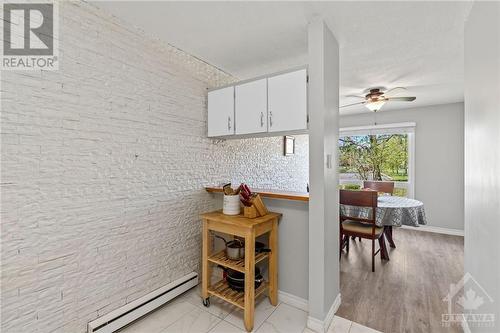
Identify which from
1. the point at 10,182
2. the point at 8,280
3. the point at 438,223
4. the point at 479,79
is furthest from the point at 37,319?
the point at 438,223

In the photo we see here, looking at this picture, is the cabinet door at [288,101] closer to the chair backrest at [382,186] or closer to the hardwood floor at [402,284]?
the hardwood floor at [402,284]

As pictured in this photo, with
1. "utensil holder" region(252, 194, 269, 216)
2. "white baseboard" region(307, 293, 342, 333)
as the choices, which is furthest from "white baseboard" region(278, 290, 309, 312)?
"utensil holder" region(252, 194, 269, 216)

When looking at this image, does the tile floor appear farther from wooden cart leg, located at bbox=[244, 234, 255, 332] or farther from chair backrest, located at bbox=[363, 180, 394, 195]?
chair backrest, located at bbox=[363, 180, 394, 195]

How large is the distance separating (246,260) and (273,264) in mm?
365

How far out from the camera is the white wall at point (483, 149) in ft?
3.59

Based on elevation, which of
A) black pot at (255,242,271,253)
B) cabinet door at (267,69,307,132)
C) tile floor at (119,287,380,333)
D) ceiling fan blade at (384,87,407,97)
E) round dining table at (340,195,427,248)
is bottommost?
tile floor at (119,287,380,333)

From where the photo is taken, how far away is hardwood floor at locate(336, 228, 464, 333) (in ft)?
5.87

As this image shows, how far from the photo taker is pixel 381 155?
4.82 metres

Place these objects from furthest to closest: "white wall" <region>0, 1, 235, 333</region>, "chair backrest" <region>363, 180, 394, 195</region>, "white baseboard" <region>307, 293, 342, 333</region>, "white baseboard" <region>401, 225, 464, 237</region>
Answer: "white baseboard" <region>401, 225, 464, 237</region> → "chair backrest" <region>363, 180, 394, 195</region> → "white baseboard" <region>307, 293, 342, 333</region> → "white wall" <region>0, 1, 235, 333</region>

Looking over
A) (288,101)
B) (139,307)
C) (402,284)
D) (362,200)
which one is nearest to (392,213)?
(362,200)

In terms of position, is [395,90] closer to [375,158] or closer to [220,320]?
[375,158]

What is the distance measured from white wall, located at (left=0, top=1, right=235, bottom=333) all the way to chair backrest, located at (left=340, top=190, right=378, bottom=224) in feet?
6.09

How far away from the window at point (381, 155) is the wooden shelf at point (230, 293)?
316 cm

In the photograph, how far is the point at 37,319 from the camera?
132cm
